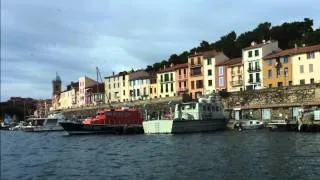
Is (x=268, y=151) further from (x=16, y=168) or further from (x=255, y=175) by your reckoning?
(x=16, y=168)

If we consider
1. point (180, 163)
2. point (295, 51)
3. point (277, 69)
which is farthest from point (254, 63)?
point (180, 163)

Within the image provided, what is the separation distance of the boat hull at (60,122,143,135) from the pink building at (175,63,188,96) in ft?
150

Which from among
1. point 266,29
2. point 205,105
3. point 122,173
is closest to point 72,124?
point 205,105

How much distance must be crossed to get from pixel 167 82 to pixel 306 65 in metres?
40.0

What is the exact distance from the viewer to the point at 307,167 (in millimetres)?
30312

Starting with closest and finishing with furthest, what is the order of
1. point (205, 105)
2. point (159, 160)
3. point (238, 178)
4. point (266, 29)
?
point (238, 178)
point (159, 160)
point (205, 105)
point (266, 29)

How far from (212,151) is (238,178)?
47.5 ft

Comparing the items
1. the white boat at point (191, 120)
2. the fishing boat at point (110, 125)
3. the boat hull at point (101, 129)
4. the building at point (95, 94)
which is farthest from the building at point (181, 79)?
the boat hull at point (101, 129)

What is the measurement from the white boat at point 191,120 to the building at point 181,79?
41018mm

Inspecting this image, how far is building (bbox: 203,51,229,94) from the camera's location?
367ft

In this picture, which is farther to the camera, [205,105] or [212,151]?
[205,105]

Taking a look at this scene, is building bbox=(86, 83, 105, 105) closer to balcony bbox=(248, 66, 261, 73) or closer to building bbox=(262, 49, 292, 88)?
balcony bbox=(248, 66, 261, 73)

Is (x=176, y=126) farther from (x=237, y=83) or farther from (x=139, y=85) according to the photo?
(x=139, y=85)

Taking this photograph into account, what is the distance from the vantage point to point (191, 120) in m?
69.8
